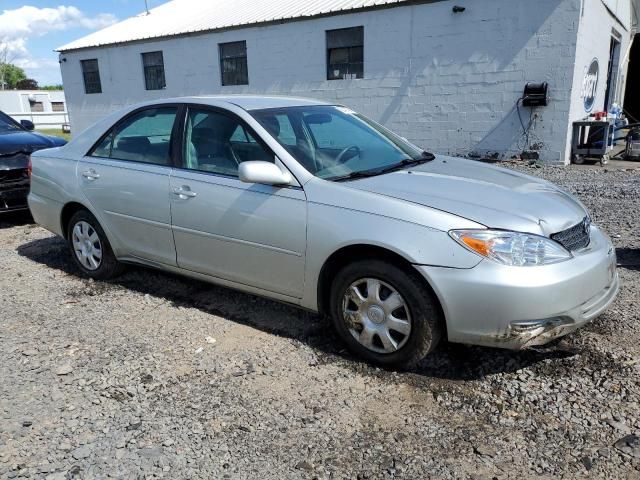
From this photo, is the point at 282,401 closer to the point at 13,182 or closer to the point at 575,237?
the point at 575,237

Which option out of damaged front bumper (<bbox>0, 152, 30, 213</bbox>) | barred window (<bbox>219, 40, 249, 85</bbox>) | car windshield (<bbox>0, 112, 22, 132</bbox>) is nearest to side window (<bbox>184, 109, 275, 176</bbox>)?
damaged front bumper (<bbox>0, 152, 30, 213</bbox>)

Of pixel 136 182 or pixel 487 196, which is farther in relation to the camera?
pixel 136 182

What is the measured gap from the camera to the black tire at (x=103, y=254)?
473 cm

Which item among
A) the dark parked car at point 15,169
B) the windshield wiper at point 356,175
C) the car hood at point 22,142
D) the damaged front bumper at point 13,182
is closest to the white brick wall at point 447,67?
the car hood at point 22,142

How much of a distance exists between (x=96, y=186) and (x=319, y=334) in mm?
2287

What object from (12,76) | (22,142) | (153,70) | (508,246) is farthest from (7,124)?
(12,76)

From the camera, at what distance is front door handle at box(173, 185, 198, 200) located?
3888 mm

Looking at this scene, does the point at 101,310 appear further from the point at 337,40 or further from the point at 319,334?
the point at 337,40

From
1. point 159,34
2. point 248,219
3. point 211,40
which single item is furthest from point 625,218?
point 159,34

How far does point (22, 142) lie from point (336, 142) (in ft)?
16.9

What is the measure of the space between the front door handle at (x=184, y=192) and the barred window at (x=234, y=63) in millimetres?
11586

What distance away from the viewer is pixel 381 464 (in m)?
2.49

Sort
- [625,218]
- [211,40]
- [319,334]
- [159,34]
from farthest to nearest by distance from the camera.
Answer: [159,34]
[211,40]
[625,218]
[319,334]

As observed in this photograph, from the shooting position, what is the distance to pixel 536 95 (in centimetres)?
1070
